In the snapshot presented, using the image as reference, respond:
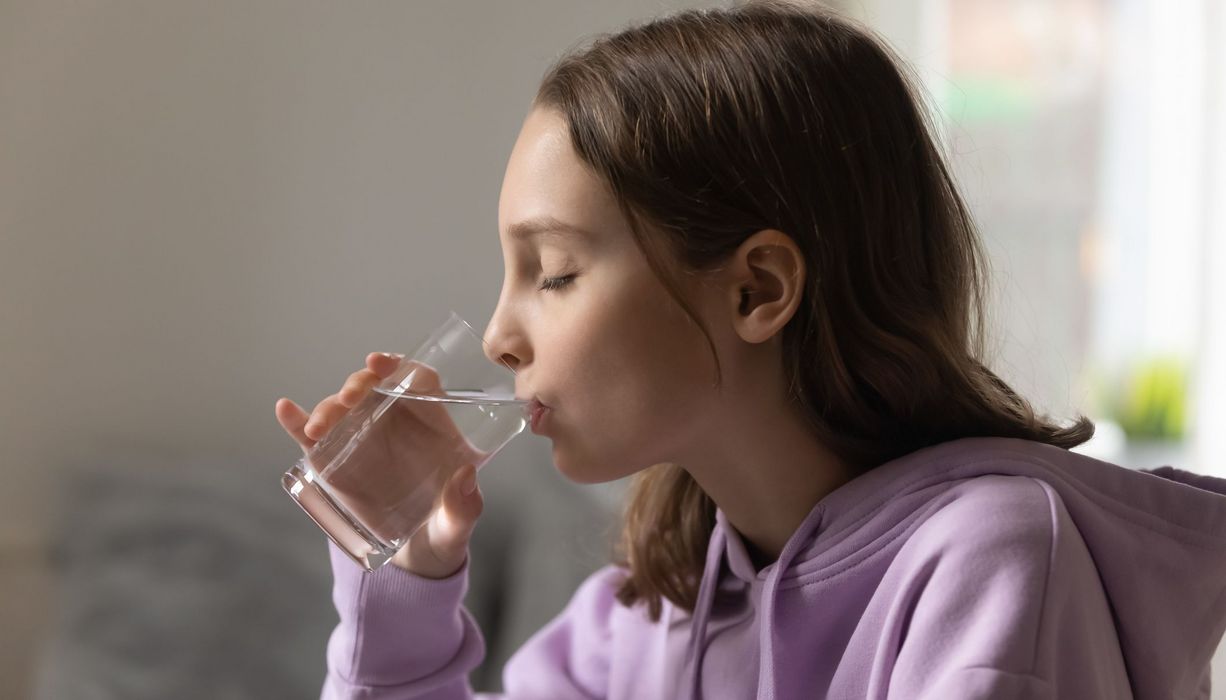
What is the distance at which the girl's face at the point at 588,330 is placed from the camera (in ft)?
2.86

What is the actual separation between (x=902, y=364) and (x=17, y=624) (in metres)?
1.51

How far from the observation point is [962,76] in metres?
3.48

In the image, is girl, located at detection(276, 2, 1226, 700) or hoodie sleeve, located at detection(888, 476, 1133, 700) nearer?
hoodie sleeve, located at detection(888, 476, 1133, 700)

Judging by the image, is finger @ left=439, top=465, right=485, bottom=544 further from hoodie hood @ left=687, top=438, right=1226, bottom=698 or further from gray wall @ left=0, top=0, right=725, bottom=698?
gray wall @ left=0, top=0, right=725, bottom=698

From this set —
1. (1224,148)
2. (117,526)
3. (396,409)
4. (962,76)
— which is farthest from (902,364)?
(962,76)

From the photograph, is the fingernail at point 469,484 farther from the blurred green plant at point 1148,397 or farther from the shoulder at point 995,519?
the blurred green plant at point 1148,397

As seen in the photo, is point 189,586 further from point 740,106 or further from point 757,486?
point 740,106

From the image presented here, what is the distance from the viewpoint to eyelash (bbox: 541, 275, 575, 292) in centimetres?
88

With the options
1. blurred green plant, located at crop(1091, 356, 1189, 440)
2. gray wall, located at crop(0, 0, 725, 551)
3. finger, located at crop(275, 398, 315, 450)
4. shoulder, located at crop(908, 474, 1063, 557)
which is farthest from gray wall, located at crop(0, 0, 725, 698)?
blurred green plant, located at crop(1091, 356, 1189, 440)

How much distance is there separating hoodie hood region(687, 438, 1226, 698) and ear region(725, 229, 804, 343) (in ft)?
0.48

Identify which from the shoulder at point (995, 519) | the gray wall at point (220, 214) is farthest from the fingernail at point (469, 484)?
the gray wall at point (220, 214)

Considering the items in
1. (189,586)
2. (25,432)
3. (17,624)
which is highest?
(25,432)

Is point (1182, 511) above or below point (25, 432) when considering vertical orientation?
above

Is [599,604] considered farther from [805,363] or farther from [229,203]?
[229,203]
